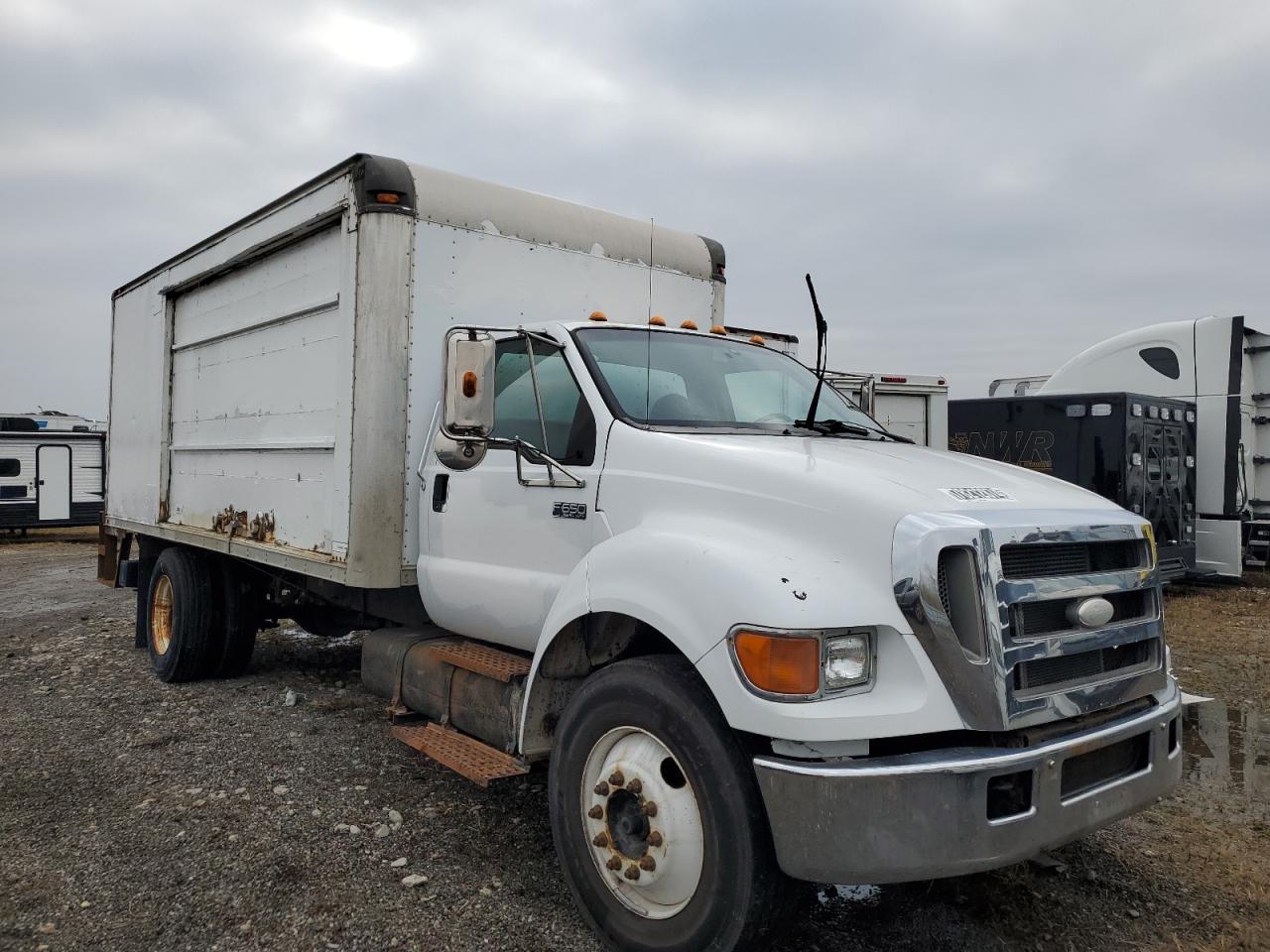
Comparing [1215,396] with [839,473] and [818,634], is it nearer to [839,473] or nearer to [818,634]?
[839,473]

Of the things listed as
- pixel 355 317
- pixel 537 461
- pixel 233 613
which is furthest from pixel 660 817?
pixel 233 613

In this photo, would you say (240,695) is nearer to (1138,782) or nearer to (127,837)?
(127,837)

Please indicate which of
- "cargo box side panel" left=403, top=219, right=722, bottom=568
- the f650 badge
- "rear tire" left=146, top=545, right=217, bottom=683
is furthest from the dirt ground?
the f650 badge

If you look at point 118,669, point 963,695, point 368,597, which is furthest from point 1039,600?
point 118,669

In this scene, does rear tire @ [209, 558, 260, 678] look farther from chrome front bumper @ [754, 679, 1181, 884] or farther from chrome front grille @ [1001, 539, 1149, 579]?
chrome front grille @ [1001, 539, 1149, 579]

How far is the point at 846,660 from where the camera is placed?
264cm

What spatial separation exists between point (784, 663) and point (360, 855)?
89.4 inches

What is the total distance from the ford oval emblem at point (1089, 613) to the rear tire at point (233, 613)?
5657 millimetres

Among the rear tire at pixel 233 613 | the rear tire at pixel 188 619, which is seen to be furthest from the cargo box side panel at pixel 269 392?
the rear tire at pixel 233 613

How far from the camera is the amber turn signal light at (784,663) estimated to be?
2574 mm

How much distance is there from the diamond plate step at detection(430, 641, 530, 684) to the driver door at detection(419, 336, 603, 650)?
69 millimetres

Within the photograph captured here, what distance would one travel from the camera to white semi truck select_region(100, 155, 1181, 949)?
2.58 metres

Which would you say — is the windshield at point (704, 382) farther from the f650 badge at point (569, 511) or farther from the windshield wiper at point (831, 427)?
the f650 badge at point (569, 511)

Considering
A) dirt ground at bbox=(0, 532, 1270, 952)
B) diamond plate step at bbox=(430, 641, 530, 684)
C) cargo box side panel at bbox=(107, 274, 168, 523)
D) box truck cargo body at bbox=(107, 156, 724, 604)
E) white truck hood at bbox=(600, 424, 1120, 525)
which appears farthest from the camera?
cargo box side panel at bbox=(107, 274, 168, 523)
